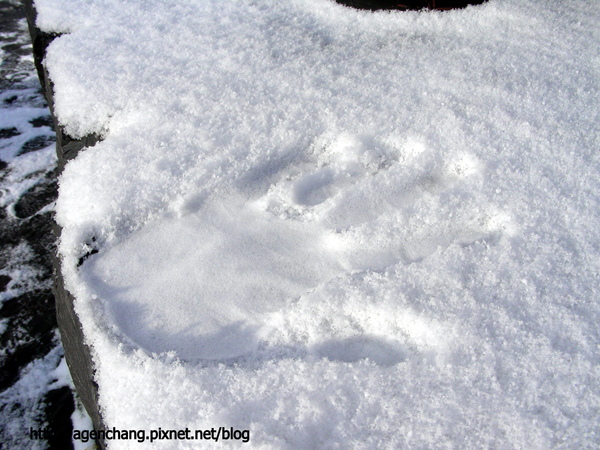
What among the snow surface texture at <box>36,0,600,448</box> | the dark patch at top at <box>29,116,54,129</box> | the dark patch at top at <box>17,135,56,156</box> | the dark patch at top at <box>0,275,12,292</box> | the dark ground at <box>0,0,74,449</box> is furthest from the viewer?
the dark patch at top at <box>29,116,54,129</box>

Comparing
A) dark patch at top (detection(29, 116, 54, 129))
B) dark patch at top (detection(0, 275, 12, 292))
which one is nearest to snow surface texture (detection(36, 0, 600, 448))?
dark patch at top (detection(0, 275, 12, 292))

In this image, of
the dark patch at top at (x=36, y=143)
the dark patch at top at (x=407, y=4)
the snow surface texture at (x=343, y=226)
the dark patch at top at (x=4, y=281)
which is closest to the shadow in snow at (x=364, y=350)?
the snow surface texture at (x=343, y=226)

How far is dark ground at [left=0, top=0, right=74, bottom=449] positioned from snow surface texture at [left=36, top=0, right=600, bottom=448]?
0.59 m

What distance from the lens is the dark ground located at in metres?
1.50

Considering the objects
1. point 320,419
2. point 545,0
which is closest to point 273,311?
point 320,419

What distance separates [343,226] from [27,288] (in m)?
1.34

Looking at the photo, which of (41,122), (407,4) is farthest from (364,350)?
(41,122)

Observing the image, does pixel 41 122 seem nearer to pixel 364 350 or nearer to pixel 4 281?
pixel 4 281

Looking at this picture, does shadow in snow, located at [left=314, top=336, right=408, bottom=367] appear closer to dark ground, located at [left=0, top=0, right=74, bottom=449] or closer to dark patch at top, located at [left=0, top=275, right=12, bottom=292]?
dark ground, located at [left=0, top=0, right=74, bottom=449]

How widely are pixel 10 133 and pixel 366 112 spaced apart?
206cm

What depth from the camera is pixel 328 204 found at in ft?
4.54

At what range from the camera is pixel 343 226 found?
1.33 m

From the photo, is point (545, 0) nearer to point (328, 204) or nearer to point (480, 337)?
point (328, 204)

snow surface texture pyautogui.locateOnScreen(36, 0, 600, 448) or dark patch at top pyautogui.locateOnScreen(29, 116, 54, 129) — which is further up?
snow surface texture pyautogui.locateOnScreen(36, 0, 600, 448)
